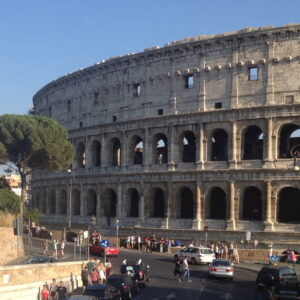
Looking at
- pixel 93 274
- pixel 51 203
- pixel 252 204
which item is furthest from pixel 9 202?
pixel 51 203

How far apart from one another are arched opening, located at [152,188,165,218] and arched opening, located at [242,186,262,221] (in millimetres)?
8019

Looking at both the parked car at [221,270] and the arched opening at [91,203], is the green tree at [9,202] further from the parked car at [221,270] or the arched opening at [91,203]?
the parked car at [221,270]

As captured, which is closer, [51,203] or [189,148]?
[189,148]

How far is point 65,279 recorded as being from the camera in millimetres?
30625

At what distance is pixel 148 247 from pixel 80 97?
20384 mm

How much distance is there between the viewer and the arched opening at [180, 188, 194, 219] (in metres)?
50.3

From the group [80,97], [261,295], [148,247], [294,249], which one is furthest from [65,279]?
[80,97]

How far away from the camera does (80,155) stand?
60719 mm

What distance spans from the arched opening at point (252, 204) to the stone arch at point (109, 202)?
557 inches

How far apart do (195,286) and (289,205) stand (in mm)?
18715

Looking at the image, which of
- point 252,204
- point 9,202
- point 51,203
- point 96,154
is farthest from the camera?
point 51,203

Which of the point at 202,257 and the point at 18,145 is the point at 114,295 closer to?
the point at 202,257

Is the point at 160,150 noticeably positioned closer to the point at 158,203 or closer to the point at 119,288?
the point at 158,203

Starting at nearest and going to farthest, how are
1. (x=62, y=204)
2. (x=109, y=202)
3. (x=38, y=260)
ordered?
(x=38, y=260) < (x=109, y=202) < (x=62, y=204)
